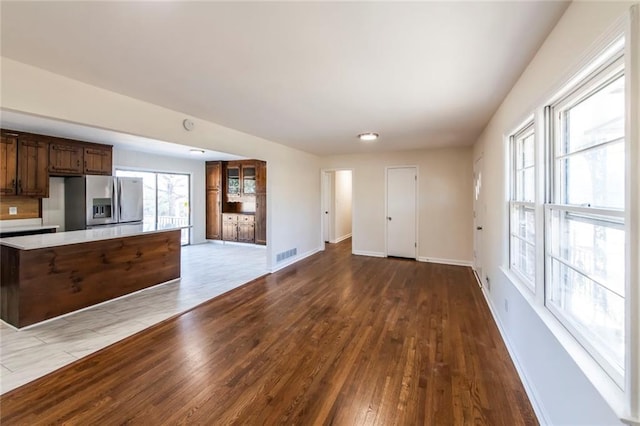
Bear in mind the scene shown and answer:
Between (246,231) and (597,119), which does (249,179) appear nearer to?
(246,231)

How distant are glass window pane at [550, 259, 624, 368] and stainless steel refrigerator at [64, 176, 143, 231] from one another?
655cm

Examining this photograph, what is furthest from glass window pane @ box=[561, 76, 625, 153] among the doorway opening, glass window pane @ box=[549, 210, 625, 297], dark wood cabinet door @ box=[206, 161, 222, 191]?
dark wood cabinet door @ box=[206, 161, 222, 191]

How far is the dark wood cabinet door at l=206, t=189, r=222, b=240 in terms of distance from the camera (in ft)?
26.9

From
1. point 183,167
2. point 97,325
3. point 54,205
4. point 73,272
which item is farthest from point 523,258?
point 183,167

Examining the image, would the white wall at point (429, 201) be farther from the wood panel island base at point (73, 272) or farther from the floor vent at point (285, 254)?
the wood panel island base at point (73, 272)

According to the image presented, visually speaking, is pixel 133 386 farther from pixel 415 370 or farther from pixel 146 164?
pixel 146 164

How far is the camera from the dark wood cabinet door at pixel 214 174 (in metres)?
8.05

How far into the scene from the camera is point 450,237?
5.72 metres

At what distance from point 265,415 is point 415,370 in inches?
47.6

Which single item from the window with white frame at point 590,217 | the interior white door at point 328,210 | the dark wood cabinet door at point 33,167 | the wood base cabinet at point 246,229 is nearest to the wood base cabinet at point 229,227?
the wood base cabinet at point 246,229

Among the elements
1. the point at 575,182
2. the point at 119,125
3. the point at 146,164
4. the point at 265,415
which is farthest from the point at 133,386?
the point at 146,164

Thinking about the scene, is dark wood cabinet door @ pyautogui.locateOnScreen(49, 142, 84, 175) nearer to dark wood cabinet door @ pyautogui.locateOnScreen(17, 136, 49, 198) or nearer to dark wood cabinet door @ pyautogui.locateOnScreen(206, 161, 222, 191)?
dark wood cabinet door @ pyautogui.locateOnScreen(17, 136, 49, 198)

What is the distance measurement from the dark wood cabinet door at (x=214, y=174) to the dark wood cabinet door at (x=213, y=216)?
15cm

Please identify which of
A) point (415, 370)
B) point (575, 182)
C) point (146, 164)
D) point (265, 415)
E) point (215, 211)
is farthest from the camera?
point (215, 211)
